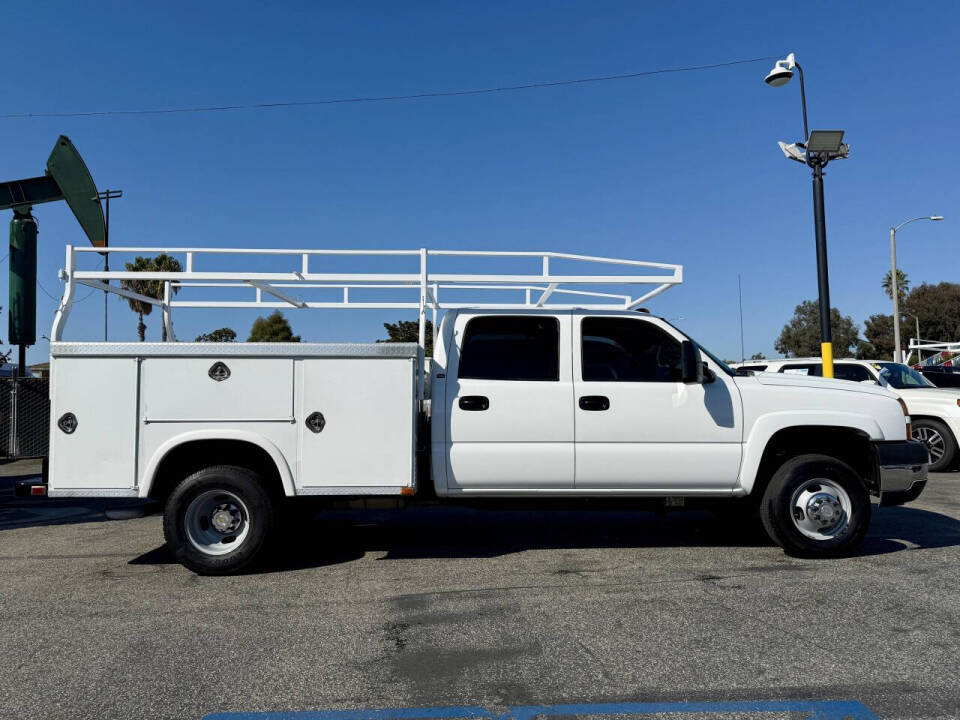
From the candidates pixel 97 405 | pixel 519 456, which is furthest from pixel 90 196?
pixel 519 456

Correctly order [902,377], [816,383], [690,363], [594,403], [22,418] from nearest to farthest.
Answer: [690,363], [594,403], [816,383], [902,377], [22,418]

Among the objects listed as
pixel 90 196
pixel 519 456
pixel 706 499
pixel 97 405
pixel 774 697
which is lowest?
pixel 774 697

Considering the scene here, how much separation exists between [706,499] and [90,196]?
68.3 ft

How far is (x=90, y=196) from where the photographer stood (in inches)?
841

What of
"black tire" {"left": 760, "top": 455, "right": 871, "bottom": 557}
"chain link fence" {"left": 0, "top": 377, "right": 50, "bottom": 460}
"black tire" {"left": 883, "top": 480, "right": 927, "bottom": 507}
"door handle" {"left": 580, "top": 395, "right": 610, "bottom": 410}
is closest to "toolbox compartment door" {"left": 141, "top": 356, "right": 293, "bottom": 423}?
"door handle" {"left": 580, "top": 395, "right": 610, "bottom": 410}

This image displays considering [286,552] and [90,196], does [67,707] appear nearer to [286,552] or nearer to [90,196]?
[286,552]

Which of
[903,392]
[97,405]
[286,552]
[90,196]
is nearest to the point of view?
[97,405]

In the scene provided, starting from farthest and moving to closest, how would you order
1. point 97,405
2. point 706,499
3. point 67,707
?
point 706,499, point 97,405, point 67,707

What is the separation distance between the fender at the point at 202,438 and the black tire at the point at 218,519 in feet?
0.70

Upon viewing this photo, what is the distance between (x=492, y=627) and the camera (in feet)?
14.5

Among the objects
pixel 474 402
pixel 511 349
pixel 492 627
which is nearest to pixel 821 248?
pixel 511 349

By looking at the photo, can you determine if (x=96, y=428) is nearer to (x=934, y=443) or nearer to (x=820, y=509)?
(x=820, y=509)

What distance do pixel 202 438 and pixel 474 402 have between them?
2.01m

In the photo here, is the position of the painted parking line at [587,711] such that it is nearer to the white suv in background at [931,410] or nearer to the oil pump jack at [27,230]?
the white suv in background at [931,410]
